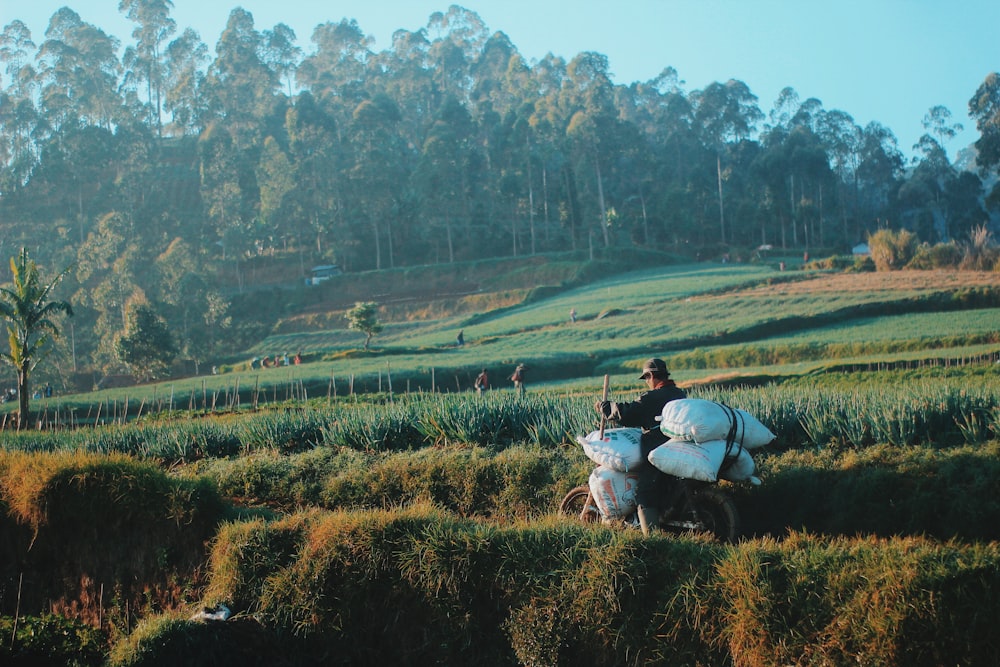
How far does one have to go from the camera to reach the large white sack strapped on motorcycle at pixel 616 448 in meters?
8.96

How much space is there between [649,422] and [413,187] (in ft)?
261

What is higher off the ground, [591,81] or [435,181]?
[591,81]

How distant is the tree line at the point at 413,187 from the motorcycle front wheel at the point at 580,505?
196ft

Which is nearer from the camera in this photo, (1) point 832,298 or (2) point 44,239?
(1) point 832,298

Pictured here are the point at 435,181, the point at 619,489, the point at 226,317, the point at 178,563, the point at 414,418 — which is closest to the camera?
the point at 619,489

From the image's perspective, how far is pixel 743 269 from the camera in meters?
63.7

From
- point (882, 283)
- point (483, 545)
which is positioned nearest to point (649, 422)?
point (483, 545)

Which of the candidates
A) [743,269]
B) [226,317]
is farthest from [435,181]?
[743,269]

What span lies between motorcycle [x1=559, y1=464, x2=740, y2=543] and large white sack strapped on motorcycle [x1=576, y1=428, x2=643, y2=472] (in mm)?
428

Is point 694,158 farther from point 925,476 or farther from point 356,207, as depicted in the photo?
point 925,476

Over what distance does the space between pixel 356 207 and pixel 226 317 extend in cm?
2160

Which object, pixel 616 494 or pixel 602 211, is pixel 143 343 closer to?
pixel 602 211

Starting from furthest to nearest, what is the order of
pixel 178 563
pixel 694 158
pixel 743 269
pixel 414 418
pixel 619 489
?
pixel 694 158, pixel 743 269, pixel 414 418, pixel 178 563, pixel 619 489

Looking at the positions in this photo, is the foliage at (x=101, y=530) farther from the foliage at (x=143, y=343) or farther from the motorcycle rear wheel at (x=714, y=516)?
the foliage at (x=143, y=343)
